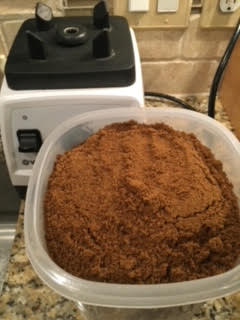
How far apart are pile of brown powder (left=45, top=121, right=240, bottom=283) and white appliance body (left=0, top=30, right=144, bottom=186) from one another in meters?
0.08

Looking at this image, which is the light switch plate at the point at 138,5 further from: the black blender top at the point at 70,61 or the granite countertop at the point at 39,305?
the granite countertop at the point at 39,305

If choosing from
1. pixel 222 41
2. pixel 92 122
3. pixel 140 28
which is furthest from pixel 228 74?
pixel 92 122

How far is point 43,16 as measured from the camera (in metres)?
0.52

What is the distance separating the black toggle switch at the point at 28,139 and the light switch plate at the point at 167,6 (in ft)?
0.98

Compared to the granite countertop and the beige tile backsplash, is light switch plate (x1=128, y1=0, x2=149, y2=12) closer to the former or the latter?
the beige tile backsplash

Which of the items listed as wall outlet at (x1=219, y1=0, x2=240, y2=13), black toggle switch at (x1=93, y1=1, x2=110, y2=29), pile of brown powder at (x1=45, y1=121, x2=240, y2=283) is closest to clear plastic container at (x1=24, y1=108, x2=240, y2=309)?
pile of brown powder at (x1=45, y1=121, x2=240, y2=283)

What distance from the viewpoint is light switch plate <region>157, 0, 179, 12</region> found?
602mm

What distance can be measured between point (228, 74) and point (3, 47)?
0.42m

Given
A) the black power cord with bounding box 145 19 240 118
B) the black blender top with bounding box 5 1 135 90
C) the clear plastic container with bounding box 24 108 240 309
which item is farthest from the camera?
the black power cord with bounding box 145 19 240 118

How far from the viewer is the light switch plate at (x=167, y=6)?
1.97 feet

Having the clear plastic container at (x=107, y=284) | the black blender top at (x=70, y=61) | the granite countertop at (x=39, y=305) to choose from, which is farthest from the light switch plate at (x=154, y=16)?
the granite countertop at (x=39, y=305)

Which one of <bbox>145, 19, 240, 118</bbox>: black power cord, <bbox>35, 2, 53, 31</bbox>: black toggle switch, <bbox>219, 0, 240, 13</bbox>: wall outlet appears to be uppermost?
<bbox>35, 2, 53, 31</bbox>: black toggle switch

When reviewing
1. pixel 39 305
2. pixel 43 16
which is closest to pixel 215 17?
pixel 43 16

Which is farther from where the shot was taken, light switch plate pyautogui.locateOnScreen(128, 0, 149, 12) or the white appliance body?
light switch plate pyautogui.locateOnScreen(128, 0, 149, 12)
